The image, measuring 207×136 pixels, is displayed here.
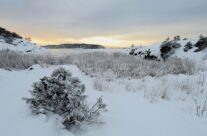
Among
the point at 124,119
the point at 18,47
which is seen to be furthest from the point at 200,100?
the point at 18,47

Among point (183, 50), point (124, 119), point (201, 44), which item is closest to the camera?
point (124, 119)

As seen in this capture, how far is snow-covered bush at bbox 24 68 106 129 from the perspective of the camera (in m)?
2.88

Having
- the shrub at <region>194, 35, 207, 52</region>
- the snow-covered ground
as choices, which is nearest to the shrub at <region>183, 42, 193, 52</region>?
the shrub at <region>194, 35, 207, 52</region>

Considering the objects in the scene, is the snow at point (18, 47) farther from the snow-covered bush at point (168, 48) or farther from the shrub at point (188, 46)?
the shrub at point (188, 46)

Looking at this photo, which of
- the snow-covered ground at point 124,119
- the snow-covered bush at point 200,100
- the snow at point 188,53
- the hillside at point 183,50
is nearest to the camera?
the snow-covered ground at point 124,119

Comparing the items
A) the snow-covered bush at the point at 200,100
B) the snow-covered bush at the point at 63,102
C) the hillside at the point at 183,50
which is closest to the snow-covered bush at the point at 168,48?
the hillside at the point at 183,50

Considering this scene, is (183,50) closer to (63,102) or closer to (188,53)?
(188,53)

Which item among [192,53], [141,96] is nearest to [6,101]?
[141,96]

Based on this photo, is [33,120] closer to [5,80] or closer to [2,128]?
[2,128]

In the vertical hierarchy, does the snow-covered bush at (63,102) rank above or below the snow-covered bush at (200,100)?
above

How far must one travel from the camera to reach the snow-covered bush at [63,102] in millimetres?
2883

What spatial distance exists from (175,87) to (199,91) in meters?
0.53

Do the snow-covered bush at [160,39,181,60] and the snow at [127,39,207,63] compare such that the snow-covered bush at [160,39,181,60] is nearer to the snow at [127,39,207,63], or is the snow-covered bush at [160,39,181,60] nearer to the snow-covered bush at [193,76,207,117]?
the snow at [127,39,207,63]

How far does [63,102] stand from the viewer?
118 inches
